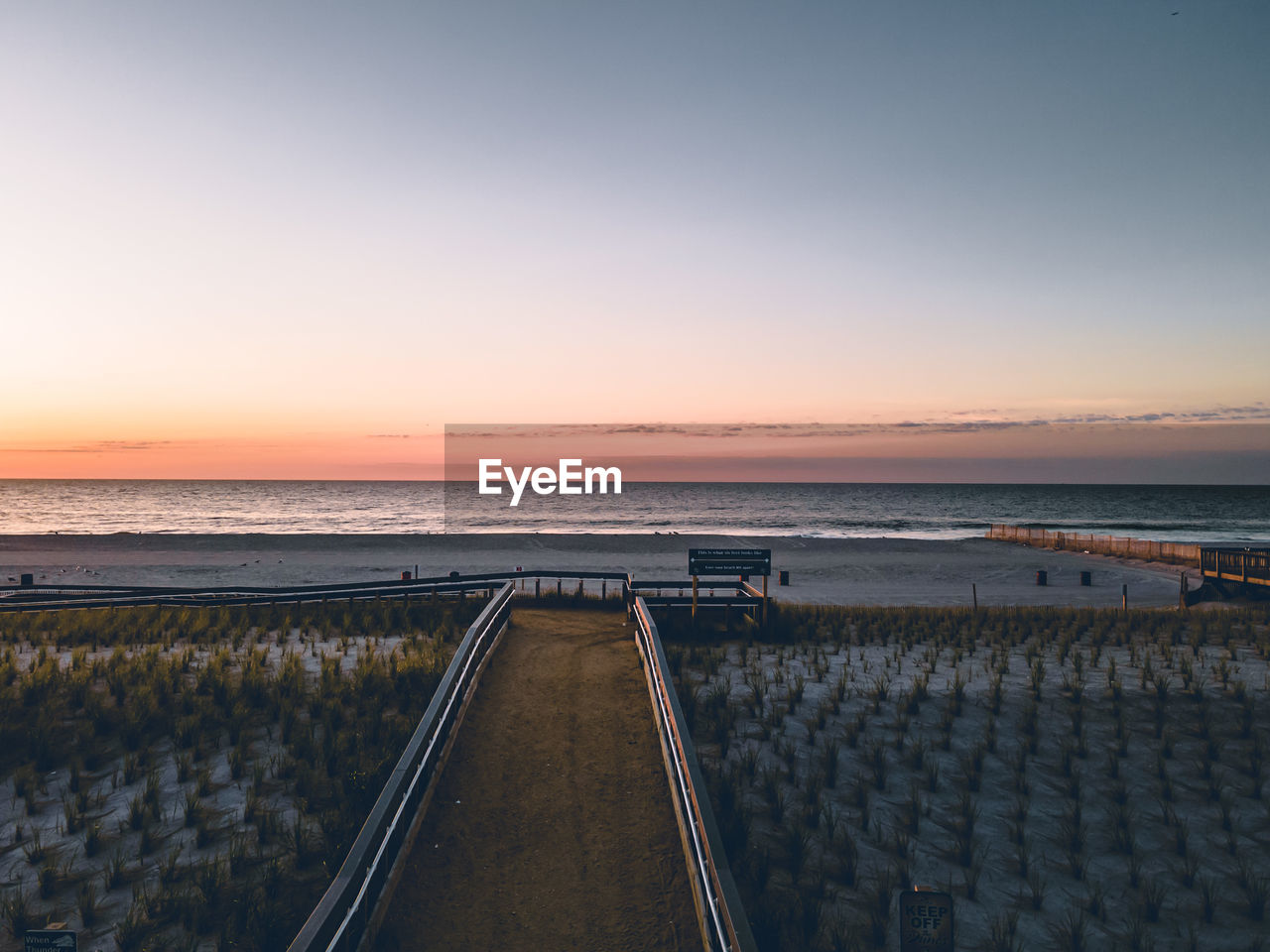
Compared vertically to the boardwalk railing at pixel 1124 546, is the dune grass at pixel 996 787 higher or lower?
higher

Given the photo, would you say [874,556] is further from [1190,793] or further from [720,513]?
[720,513]

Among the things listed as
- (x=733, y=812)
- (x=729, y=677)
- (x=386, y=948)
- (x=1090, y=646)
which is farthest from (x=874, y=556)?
(x=386, y=948)

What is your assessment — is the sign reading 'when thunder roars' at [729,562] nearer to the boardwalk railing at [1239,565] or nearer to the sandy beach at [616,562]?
the sandy beach at [616,562]

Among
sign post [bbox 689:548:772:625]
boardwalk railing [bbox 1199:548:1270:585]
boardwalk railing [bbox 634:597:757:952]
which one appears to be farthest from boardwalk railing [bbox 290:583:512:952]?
boardwalk railing [bbox 1199:548:1270:585]

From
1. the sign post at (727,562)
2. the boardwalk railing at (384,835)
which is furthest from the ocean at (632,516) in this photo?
the boardwalk railing at (384,835)

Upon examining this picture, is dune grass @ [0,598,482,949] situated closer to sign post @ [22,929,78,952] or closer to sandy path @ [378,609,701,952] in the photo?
sandy path @ [378,609,701,952]
